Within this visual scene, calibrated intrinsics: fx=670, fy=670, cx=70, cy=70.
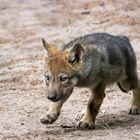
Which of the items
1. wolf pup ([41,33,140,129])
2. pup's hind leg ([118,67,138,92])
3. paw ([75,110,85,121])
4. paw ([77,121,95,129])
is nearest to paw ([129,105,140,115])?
wolf pup ([41,33,140,129])

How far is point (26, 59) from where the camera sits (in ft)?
45.0

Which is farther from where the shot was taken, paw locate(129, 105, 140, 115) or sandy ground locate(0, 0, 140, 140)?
paw locate(129, 105, 140, 115)

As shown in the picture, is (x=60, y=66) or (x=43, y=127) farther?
(x=43, y=127)

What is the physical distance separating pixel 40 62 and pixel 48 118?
16.4ft

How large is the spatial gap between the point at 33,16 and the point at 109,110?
8.26 metres

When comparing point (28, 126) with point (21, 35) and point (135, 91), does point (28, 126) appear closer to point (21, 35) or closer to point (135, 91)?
point (135, 91)

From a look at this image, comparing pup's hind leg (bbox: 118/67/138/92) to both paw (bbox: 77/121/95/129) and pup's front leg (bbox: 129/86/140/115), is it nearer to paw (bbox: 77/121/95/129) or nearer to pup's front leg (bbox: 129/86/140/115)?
pup's front leg (bbox: 129/86/140/115)

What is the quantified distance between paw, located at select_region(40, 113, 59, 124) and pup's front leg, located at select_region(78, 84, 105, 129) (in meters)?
0.36

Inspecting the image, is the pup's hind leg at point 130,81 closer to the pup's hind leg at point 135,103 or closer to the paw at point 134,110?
the pup's hind leg at point 135,103

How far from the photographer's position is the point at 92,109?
8.53m

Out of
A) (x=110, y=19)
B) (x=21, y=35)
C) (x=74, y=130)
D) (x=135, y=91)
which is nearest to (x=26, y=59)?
(x=21, y=35)

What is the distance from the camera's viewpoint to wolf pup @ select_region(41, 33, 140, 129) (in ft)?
26.4

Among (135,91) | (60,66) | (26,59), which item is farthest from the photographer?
(26,59)

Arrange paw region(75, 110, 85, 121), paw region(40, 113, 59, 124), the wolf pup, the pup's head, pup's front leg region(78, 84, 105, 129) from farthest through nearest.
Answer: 1. paw region(75, 110, 85, 121)
2. pup's front leg region(78, 84, 105, 129)
3. paw region(40, 113, 59, 124)
4. the wolf pup
5. the pup's head
